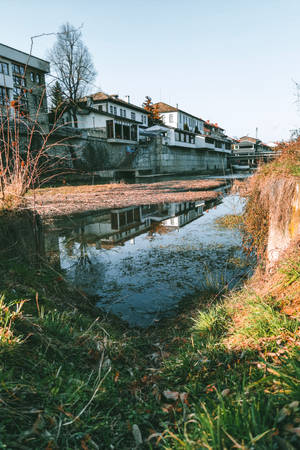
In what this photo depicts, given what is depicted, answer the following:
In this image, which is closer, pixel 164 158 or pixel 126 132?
pixel 126 132

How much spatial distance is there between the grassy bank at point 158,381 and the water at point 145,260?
134cm

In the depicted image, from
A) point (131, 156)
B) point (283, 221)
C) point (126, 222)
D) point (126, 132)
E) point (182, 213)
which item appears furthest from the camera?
point (126, 132)

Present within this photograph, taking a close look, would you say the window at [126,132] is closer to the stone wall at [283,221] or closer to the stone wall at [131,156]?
the stone wall at [131,156]

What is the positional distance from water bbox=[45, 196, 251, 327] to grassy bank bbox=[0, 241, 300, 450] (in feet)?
4.41

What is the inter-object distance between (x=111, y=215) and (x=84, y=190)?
7767mm

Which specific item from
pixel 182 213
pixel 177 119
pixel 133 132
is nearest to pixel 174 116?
pixel 177 119

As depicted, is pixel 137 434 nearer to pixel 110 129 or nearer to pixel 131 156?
pixel 110 129

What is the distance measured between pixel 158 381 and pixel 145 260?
4316mm

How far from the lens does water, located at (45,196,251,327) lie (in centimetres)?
486

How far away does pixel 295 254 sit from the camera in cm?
330

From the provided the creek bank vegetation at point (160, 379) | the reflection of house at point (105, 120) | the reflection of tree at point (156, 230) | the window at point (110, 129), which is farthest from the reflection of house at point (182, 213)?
the window at point (110, 129)

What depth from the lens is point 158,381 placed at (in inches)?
97.2

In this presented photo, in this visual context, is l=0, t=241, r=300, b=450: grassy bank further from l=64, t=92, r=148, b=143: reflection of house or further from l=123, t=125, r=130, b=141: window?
l=123, t=125, r=130, b=141: window

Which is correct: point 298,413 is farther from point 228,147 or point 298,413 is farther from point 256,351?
point 228,147
